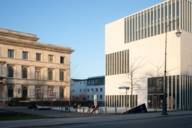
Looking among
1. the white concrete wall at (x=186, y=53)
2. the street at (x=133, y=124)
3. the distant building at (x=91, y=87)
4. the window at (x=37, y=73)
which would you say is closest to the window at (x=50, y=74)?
the window at (x=37, y=73)

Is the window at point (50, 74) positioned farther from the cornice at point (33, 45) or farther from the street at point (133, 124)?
the street at point (133, 124)

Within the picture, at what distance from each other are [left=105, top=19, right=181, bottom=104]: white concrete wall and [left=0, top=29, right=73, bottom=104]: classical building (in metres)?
12.5

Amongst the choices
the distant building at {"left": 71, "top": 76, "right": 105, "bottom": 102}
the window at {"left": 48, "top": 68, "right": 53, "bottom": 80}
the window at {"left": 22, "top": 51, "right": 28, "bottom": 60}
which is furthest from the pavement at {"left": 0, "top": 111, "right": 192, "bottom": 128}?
the distant building at {"left": 71, "top": 76, "right": 105, "bottom": 102}

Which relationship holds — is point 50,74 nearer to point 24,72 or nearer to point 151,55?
point 24,72

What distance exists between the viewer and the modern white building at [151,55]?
238ft

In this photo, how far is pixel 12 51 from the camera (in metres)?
86.4

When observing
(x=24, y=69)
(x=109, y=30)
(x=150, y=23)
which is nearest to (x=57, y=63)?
(x=24, y=69)

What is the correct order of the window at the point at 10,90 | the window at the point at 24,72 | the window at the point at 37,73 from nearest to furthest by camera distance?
the window at the point at 10,90, the window at the point at 24,72, the window at the point at 37,73

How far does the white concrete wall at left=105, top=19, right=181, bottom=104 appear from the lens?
73438mm

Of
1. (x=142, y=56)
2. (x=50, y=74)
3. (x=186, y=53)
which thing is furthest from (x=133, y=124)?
(x=50, y=74)

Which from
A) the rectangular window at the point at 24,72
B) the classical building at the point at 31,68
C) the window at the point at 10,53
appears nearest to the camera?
the classical building at the point at 31,68

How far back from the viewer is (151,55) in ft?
259

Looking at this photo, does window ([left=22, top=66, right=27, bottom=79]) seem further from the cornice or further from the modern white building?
the modern white building

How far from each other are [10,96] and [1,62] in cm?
826
